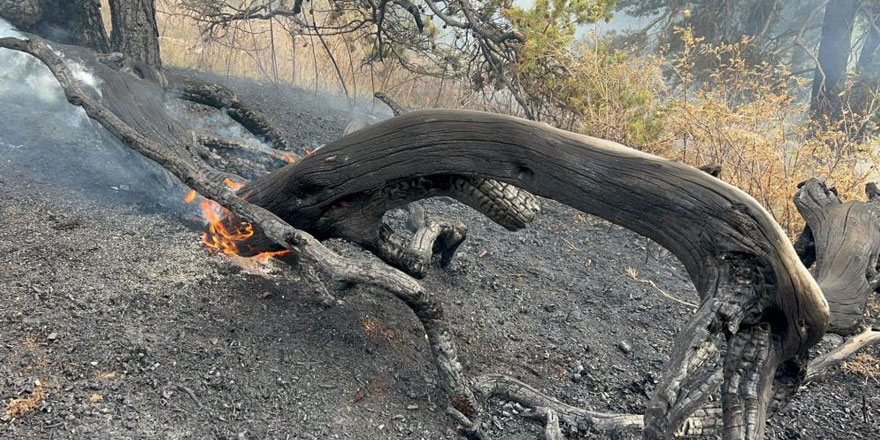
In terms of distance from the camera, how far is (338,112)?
7.96 metres

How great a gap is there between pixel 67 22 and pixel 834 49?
35.8ft

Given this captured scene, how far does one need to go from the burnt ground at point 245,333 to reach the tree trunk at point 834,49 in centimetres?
643

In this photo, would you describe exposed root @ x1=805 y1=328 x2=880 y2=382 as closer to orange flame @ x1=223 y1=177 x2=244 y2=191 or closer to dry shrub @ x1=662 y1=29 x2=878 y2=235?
dry shrub @ x1=662 y1=29 x2=878 y2=235

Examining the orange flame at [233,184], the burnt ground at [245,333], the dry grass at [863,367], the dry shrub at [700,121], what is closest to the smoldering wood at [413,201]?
the burnt ground at [245,333]

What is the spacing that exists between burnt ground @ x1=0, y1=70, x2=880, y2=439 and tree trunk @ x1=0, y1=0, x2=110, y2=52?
1.90 meters

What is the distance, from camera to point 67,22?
5812 millimetres

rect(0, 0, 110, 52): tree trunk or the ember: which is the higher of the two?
rect(0, 0, 110, 52): tree trunk

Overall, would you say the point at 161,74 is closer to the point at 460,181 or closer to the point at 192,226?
the point at 192,226

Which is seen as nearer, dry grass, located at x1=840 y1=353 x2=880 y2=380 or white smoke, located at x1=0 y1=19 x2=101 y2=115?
dry grass, located at x1=840 y1=353 x2=880 y2=380

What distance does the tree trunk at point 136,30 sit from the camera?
207 inches

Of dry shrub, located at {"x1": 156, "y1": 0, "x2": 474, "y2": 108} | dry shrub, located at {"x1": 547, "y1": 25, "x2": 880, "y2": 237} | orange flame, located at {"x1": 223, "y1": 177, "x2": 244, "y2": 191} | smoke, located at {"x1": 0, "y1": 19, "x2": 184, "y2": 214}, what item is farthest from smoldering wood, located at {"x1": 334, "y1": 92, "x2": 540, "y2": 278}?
dry shrub, located at {"x1": 156, "y1": 0, "x2": 474, "y2": 108}

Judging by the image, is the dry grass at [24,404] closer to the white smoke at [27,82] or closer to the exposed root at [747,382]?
the exposed root at [747,382]

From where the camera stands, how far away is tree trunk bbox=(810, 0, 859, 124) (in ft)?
27.9

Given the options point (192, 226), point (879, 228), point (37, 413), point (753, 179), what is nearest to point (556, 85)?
point (753, 179)
